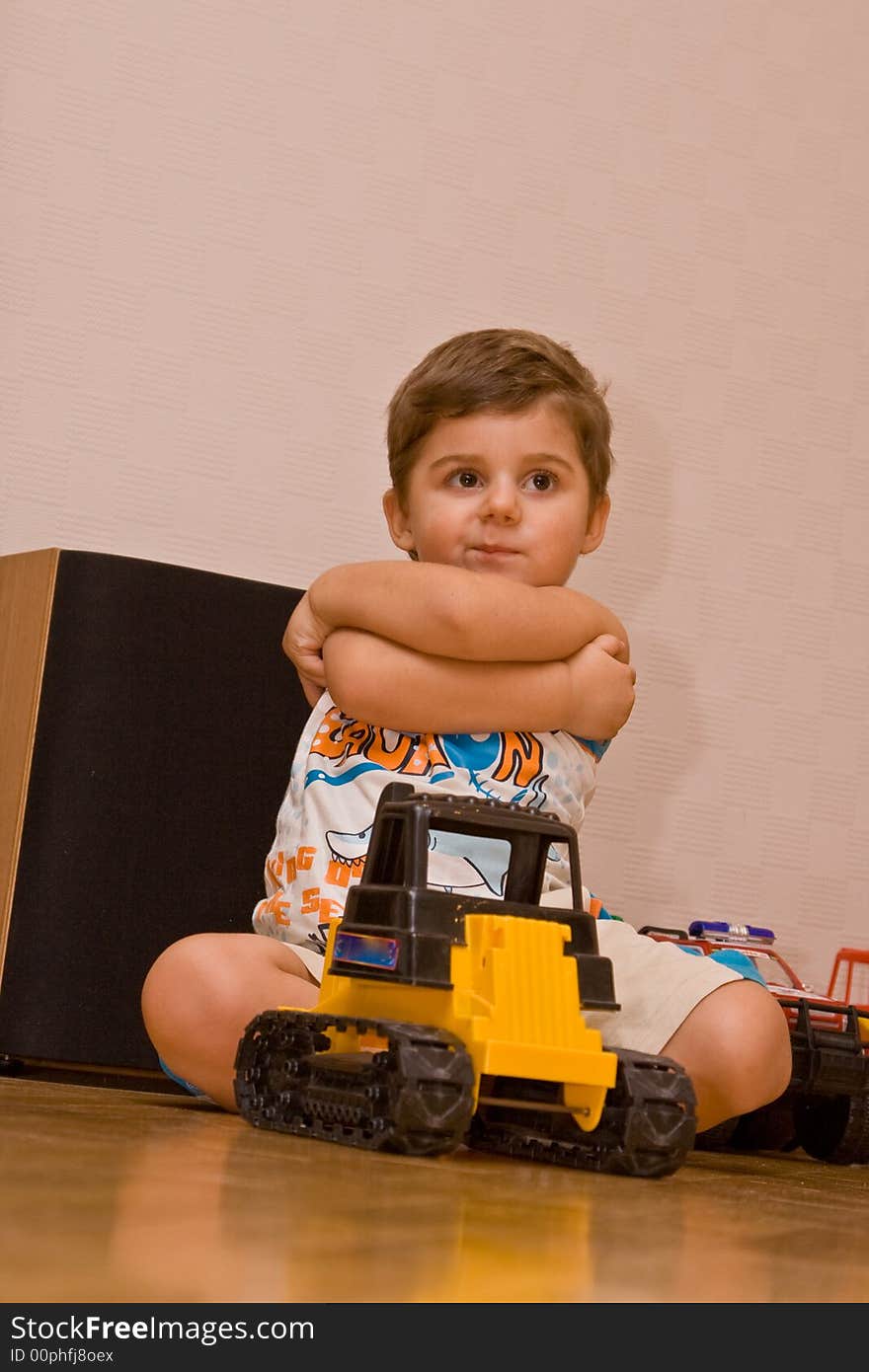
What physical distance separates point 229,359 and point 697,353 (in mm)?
597

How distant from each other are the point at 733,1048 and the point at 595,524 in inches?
19.3

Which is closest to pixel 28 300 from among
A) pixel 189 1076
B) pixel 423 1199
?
pixel 189 1076

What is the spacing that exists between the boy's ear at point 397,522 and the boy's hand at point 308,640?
5.4 inches

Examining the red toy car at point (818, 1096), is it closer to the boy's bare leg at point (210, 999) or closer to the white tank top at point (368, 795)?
the white tank top at point (368, 795)

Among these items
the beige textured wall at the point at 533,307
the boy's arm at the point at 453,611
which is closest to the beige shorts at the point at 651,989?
the boy's arm at the point at 453,611

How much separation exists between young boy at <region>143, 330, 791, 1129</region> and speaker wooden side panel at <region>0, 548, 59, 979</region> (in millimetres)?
241

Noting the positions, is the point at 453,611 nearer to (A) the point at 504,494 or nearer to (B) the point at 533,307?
(A) the point at 504,494

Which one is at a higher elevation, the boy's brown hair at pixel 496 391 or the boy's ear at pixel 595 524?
the boy's brown hair at pixel 496 391

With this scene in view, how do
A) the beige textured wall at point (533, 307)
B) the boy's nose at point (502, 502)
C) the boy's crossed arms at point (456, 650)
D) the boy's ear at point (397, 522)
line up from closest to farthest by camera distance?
the boy's crossed arms at point (456, 650), the boy's nose at point (502, 502), the boy's ear at point (397, 522), the beige textured wall at point (533, 307)

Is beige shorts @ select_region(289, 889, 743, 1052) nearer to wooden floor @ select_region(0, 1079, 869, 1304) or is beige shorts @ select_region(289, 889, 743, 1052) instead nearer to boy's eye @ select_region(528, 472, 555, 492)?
wooden floor @ select_region(0, 1079, 869, 1304)

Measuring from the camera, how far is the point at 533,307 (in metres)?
1.89

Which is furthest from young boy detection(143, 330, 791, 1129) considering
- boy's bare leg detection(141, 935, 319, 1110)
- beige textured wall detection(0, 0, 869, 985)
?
beige textured wall detection(0, 0, 869, 985)

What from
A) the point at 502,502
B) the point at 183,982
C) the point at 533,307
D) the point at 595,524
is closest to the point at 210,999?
the point at 183,982

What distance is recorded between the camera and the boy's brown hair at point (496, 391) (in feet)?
3.84
